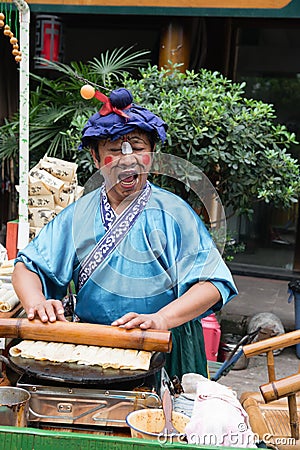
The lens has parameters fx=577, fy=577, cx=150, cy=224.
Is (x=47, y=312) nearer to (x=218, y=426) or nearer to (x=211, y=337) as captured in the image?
(x=218, y=426)

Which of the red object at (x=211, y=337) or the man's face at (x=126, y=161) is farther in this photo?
the red object at (x=211, y=337)

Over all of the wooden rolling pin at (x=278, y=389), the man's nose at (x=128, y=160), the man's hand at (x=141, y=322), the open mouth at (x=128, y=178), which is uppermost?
the man's nose at (x=128, y=160)

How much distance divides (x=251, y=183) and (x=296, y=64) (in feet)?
11.9

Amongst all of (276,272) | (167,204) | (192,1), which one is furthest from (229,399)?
(276,272)

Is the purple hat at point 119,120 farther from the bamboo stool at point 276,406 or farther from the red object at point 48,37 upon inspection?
the red object at point 48,37

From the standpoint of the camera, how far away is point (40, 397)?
1.54 meters

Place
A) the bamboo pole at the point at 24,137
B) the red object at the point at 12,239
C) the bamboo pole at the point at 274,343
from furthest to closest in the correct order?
1. the red object at the point at 12,239
2. the bamboo pole at the point at 24,137
3. the bamboo pole at the point at 274,343

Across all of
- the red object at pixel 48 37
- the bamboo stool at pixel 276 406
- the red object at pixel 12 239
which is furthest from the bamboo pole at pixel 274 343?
the red object at pixel 48 37

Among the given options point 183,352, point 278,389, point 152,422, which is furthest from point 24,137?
point 152,422

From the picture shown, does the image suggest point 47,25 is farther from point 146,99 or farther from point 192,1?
point 146,99

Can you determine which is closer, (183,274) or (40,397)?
(40,397)

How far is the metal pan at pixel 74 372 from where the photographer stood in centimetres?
151

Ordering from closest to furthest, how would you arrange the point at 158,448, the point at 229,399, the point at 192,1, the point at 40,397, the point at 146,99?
the point at 158,448
the point at 229,399
the point at 40,397
the point at 146,99
the point at 192,1

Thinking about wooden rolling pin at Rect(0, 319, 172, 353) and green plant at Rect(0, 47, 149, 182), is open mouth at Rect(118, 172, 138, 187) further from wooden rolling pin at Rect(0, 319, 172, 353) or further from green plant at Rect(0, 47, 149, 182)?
green plant at Rect(0, 47, 149, 182)
